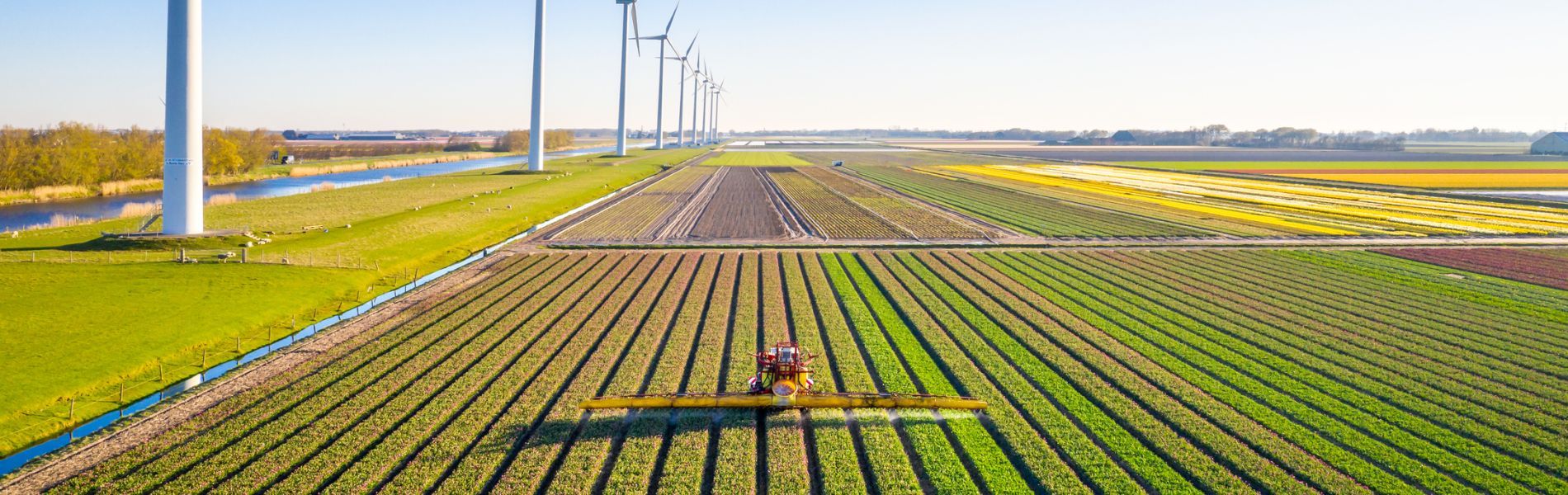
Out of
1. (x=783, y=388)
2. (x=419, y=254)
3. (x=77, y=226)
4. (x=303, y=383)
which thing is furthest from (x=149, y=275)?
(x=783, y=388)

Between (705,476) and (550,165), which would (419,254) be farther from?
(550,165)

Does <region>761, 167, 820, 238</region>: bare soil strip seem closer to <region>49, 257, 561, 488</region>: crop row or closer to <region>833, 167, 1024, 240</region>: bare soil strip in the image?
<region>833, 167, 1024, 240</region>: bare soil strip

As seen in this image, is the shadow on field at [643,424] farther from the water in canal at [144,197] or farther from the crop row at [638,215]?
the water in canal at [144,197]

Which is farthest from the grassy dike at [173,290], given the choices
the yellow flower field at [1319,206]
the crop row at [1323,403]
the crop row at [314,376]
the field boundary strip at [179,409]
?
the yellow flower field at [1319,206]

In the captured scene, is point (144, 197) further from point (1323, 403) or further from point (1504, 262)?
point (1504, 262)

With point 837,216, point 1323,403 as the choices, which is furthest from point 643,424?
point 837,216

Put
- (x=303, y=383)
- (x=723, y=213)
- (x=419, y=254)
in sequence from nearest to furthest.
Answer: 1. (x=303, y=383)
2. (x=419, y=254)
3. (x=723, y=213)
